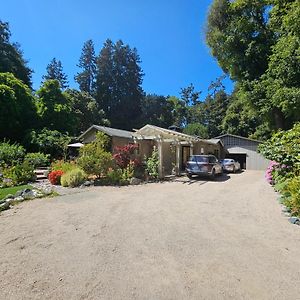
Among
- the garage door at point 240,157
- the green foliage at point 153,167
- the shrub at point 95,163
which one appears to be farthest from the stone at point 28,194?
the garage door at point 240,157

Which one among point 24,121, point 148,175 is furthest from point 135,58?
point 148,175

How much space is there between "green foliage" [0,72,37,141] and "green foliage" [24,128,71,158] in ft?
6.99

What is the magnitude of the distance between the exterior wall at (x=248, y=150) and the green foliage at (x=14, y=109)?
75.4 feet

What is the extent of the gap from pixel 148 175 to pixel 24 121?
18.4m

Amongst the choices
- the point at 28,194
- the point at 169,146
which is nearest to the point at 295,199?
the point at 28,194

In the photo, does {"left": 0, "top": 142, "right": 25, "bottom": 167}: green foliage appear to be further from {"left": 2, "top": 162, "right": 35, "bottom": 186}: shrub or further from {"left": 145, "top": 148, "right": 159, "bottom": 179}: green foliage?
{"left": 145, "top": 148, "right": 159, "bottom": 179}: green foliage

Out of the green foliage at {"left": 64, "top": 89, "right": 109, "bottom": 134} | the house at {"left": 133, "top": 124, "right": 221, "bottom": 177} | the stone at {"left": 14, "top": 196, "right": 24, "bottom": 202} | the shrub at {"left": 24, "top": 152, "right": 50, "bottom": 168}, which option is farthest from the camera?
the green foliage at {"left": 64, "top": 89, "right": 109, "bottom": 134}

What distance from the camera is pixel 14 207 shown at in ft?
29.1

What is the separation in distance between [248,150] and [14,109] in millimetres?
26009

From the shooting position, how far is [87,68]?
6028 centimetres

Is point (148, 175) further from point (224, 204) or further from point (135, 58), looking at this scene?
point (135, 58)

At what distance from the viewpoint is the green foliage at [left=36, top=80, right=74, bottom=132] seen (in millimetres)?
Answer: 30359

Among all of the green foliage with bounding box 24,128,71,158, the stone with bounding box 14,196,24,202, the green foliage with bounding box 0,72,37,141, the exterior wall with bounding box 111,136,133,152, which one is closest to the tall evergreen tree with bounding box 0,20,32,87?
the green foliage with bounding box 0,72,37,141

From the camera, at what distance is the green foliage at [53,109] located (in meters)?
30.4
